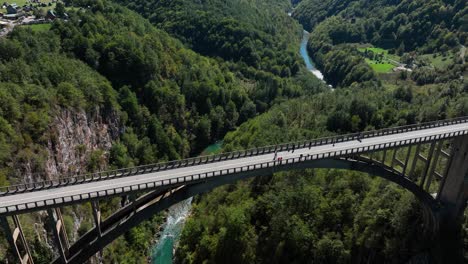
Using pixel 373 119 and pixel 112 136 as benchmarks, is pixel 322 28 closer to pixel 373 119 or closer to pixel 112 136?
pixel 373 119

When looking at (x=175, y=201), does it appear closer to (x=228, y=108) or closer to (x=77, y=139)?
(x=77, y=139)

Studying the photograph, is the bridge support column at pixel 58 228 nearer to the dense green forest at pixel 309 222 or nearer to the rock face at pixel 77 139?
the rock face at pixel 77 139

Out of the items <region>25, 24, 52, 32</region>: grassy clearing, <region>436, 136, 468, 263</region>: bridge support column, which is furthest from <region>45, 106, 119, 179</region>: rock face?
<region>436, 136, 468, 263</region>: bridge support column

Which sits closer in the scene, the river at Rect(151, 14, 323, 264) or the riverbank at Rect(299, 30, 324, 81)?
the river at Rect(151, 14, 323, 264)

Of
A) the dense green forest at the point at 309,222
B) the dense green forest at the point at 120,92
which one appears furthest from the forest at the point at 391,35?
the dense green forest at the point at 309,222

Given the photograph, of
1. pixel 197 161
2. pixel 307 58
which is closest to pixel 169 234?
pixel 197 161

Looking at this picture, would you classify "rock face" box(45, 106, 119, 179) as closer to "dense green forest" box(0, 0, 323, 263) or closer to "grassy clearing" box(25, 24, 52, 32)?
"dense green forest" box(0, 0, 323, 263)

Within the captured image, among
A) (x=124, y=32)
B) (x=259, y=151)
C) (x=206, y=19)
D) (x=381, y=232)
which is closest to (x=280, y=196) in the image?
(x=259, y=151)

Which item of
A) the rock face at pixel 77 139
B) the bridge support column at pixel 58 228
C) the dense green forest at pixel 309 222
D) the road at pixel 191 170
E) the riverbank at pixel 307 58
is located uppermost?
the road at pixel 191 170
